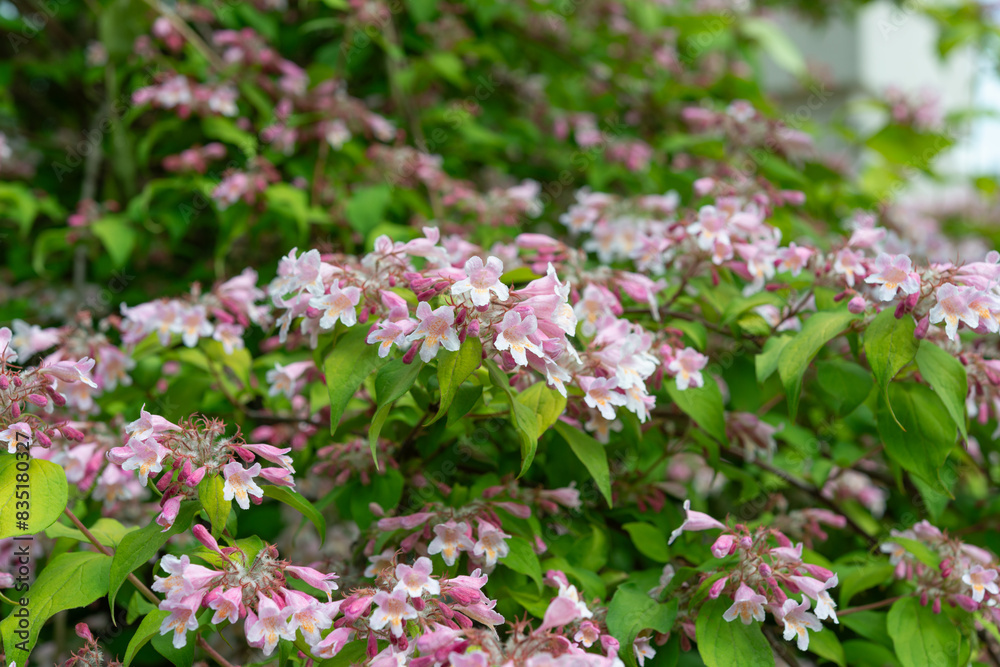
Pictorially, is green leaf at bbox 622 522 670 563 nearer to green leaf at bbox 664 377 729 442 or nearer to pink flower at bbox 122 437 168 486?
green leaf at bbox 664 377 729 442

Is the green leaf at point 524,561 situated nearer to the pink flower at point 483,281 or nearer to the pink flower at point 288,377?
the pink flower at point 483,281

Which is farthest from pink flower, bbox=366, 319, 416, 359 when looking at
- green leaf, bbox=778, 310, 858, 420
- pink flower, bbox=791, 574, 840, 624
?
pink flower, bbox=791, 574, 840, 624

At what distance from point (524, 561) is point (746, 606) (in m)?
0.48

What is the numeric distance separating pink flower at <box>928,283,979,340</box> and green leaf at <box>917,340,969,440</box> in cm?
11

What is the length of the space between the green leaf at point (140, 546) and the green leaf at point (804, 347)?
1.28m

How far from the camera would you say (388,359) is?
1772 mm

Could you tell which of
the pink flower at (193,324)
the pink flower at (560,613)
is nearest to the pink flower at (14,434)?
the pink flower at (193,324)

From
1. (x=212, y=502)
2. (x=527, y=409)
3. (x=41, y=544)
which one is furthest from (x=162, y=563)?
(x=41, y=544)

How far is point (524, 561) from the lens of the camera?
1.76 metres

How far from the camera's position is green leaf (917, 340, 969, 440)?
5.55 ft

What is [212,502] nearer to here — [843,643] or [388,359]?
[388,359]

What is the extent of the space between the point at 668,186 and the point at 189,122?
2.06 m

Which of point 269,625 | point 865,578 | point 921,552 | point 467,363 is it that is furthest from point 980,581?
point 269,625

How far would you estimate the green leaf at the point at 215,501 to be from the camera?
1514mm
